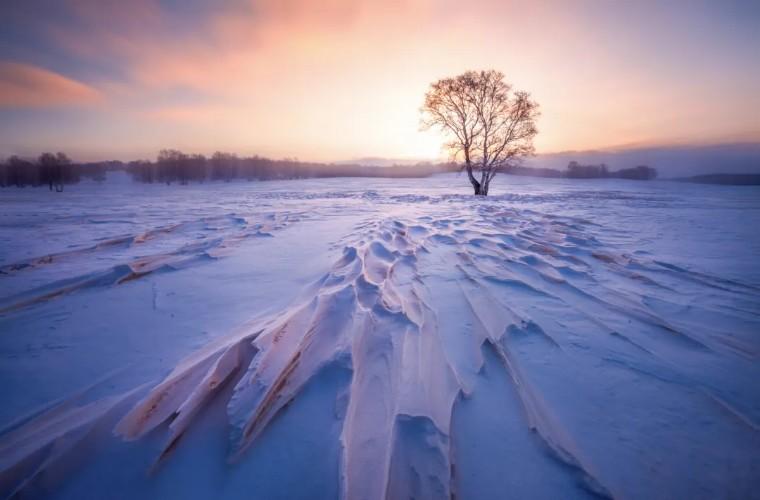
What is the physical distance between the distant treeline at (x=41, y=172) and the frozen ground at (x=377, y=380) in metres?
54.6

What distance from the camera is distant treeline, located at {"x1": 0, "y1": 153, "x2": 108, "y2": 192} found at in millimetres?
39378

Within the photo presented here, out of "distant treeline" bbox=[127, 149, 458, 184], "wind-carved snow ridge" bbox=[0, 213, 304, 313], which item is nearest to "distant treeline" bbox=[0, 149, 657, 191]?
"distant treeline" bbox=[127, 149, 458, 184]

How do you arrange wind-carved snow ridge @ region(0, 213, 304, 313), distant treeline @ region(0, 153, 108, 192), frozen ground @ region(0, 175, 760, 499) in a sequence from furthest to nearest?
distant treeline @ region(0, 153, 108, 192)
wind-carved snow ridge @ region(0, 213, 304, 313)
frozen ground @ region(0, 175, 760, 499)

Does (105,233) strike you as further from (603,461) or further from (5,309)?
(603,461)

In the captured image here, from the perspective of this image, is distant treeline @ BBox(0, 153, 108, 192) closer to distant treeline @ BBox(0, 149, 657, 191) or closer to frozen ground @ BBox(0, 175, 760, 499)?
distant treeline @ BBox(0, 149, 657, 191)

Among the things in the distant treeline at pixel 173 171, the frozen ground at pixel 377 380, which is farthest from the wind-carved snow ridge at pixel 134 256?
the distant treeline at pixel 173 171

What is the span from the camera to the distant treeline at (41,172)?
39.4m

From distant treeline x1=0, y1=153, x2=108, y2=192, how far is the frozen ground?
54.6 meters

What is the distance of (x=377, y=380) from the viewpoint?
167 centimetres

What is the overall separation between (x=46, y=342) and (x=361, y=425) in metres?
2.23

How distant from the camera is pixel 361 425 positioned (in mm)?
1381

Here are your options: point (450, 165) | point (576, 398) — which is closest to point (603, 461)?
point (576, 398)

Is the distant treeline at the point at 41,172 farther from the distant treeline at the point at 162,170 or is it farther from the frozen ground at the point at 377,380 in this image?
the frozen ground at the point at 377,380

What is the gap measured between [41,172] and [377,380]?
63.9m
